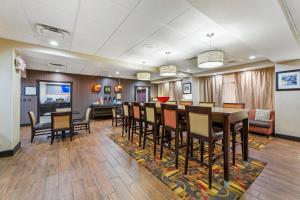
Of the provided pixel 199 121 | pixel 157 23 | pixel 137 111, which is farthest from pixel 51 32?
pixel 199 121

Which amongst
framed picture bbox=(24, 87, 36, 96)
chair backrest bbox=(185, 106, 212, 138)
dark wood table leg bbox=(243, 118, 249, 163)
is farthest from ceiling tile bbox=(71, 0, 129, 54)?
framed picture bbox=(24, 87, 36, 96)

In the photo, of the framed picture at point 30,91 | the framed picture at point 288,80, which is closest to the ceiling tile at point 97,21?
the framed picture at point 30,91

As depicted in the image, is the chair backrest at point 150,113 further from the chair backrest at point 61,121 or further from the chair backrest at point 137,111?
the chair backrest at point 61,121

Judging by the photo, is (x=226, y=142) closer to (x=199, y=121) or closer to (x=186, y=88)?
(x=199, y=121)

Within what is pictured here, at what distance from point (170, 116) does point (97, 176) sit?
5.07 ft

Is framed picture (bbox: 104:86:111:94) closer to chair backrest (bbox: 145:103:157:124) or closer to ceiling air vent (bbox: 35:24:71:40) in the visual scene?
ceiling air vent (bbox: 35:24:71:40)

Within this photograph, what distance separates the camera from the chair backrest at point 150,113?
2841 mm

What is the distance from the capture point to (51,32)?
2.52m

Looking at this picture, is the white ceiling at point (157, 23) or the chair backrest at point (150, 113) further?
the chair backrest at point (150, 113)

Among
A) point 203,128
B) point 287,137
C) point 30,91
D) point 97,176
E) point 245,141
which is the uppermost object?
point 30,91

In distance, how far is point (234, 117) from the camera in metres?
2.03

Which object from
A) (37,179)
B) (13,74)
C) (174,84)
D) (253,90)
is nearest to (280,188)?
(37,179)

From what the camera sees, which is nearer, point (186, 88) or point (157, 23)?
point (157, 23)

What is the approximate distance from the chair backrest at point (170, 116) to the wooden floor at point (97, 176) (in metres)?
0.89
